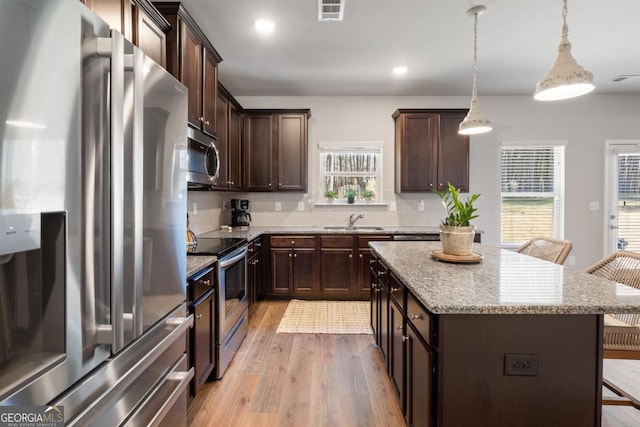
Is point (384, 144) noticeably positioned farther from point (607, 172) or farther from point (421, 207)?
point (607, 172)

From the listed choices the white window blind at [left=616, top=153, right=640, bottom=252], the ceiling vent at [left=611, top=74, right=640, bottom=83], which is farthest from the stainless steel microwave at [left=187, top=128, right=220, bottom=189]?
the white window blind at [left=616, top=153, right=640, bottom=252]

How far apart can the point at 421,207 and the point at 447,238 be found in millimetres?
2741

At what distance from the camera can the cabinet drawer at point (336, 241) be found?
4023mm

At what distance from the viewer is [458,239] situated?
6.47 feet

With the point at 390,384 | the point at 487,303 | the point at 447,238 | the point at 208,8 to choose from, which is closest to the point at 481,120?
the point at 447,238

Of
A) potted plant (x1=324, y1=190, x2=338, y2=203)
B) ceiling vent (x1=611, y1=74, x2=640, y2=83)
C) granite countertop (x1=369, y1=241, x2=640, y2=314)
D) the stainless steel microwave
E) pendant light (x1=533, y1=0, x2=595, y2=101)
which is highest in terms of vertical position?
ceiling vent (x1=611, y1=74, x2=640, y2=83)

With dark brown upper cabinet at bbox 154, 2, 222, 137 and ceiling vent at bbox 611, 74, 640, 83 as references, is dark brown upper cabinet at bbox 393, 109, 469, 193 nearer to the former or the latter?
ceiling vent at bbox 611, 74, 640, 83

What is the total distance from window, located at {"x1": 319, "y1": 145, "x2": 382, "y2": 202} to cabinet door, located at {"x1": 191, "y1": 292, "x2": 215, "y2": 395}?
113 inches

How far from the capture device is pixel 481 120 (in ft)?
8.25

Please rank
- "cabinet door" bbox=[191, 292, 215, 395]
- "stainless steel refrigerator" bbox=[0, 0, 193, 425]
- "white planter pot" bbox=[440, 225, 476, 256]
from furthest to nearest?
"white planter pot" bbox=[440, 225, 476, 256], "cabinet door" bbox=[191, 292, 215, 395], "stainless steel refrigerator" bbox=[0, 0, 193, 425]

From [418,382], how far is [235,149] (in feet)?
11.1

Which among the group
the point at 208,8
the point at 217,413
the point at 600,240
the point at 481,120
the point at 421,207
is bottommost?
the point at 217,413

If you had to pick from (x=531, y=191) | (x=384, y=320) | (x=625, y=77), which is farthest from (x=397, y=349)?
(x=625, y=77)

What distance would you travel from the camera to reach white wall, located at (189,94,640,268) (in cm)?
456
